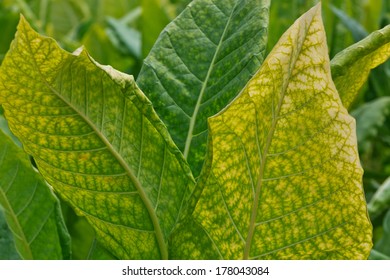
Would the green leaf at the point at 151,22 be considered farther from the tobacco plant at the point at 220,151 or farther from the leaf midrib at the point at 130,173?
the leaf midrib at the point at 130,173

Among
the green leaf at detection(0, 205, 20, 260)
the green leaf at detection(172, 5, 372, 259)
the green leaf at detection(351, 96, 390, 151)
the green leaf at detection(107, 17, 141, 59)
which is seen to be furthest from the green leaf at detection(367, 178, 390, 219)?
the green leaf at detection(107, 17, 141, 59)

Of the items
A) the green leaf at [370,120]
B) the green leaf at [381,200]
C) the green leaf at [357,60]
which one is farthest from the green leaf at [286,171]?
the green leaf at [370,120]

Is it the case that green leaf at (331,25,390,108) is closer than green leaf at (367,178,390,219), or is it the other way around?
green leaf at (331,25,390,108)

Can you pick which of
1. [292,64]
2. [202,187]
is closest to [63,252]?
[202,187]

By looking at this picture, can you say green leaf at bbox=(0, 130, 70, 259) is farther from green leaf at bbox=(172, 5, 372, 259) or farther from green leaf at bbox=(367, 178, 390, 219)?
green leaf at bbox=(367, 178, 390, 219)

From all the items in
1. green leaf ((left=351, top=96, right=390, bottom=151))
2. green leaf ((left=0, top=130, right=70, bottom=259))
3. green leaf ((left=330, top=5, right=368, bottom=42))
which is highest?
green leaf ((left=0, top=130, right=70, bottom=259))

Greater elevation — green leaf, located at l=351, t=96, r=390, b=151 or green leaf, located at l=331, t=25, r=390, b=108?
green leaf, located at l=331, t=25, r=390, b=108

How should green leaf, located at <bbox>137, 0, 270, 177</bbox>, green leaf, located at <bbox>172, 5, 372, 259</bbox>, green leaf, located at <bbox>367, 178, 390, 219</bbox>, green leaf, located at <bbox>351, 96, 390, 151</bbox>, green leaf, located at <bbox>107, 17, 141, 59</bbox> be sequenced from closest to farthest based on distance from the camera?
green leaf, located at <bbox>172, 5, 372, 259</bbox> → green leaf, located at <bbox>137, 0, 270, 177</bbox> → green leaf, located at <bbox>367, 178, 390, 219</bbox> → green leaf, located at <bbox>351, 96, 390, 151</bbox> → green leaf, located at <bbox>107, 17, 141, 59</bbox>

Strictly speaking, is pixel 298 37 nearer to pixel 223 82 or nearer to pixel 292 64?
pixel 292 64
